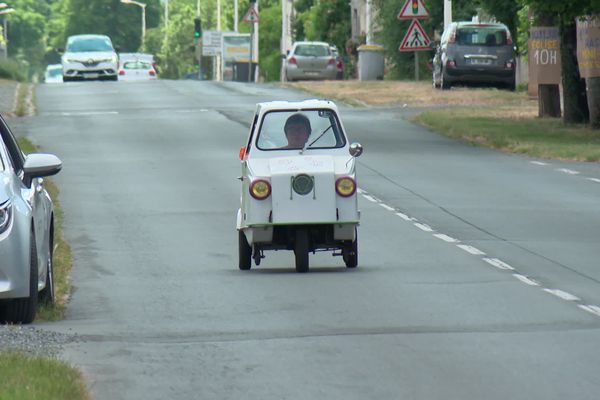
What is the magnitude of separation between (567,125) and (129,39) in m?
121

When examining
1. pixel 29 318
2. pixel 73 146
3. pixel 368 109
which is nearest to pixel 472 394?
pixel 29 318

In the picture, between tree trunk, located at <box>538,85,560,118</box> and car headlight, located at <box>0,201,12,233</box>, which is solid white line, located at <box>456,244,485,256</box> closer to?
car headlight, located at <box>0,201,12,233</box>

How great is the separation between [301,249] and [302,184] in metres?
0.60

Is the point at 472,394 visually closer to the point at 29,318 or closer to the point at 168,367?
the point at 168,367

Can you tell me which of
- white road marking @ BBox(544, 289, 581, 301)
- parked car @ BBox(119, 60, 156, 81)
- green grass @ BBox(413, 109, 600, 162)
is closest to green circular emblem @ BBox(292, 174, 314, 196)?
white road marking @ BBox(544, 289, 581, 301)

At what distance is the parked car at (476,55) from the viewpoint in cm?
4841

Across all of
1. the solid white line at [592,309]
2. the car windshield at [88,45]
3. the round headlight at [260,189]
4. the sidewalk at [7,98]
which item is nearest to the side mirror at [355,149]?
the round headlight at [260,189]

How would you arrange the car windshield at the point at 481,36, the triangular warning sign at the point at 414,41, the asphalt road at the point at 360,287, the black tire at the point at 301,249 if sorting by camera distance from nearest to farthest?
1. the asphalt road at the point at 360,287
2. the black tire at the point at 301,249
3. the car windshield at the point at 481,36
4. the triangular warning sign at the point at 414,41

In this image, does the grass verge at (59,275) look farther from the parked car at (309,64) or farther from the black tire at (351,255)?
the parked car at (309,64)

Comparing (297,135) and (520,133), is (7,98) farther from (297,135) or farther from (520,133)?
(297,135)

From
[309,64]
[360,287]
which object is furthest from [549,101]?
[309,64]

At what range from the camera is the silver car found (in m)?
11.1

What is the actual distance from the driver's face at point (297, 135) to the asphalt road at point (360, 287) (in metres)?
1.16

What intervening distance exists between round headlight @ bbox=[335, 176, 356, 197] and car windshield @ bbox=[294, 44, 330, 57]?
49033 mm
